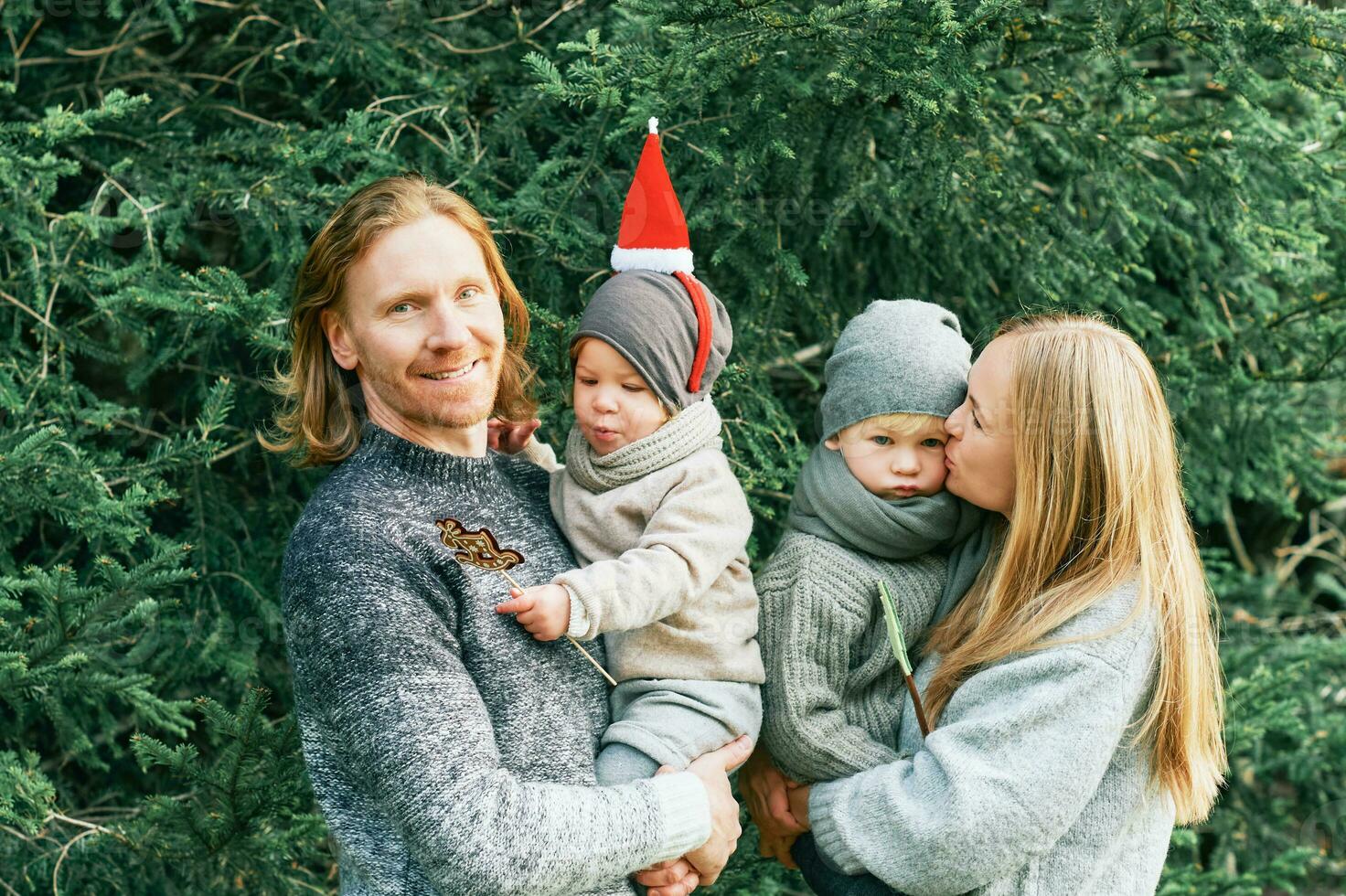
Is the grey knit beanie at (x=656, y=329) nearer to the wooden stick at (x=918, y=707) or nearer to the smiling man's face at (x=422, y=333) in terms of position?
the smiling man's face at (x=422, y=333)

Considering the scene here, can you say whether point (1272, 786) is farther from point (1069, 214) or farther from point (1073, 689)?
point (1073, 689)

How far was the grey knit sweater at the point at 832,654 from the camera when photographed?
2.25 m

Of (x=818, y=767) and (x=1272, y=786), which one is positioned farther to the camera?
(x=1272, y=786)

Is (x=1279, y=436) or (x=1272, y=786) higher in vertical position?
(x=1279, y=436)

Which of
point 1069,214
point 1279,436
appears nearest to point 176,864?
point 1069,214

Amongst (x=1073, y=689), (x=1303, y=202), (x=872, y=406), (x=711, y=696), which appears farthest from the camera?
(x=1303, y=202)

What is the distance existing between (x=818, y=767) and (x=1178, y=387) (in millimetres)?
2119

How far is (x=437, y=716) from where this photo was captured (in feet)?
5.69

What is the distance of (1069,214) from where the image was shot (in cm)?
362

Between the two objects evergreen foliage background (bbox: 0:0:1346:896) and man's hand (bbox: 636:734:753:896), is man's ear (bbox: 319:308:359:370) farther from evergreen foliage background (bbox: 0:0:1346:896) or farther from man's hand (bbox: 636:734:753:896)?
man's hand (bbox: 636:734:753:896)

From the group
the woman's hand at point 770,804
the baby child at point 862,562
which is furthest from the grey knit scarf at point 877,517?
the woman's hand at point 770,804

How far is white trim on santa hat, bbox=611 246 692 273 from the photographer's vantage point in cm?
234

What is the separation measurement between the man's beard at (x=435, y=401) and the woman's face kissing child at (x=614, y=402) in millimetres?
188

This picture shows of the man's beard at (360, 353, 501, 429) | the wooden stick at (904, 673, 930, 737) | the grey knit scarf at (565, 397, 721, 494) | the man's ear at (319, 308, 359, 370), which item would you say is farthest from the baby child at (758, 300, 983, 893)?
the man's ear at (319, 308, 359, 370)
